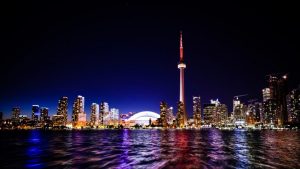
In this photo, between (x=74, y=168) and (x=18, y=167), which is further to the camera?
(x=18, y=167)

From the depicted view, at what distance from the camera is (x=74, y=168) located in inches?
1089

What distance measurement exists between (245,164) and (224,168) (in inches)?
140

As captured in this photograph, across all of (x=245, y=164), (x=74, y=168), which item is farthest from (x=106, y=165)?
(x=245, y=164)

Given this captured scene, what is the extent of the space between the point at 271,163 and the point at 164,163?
10.7 meters

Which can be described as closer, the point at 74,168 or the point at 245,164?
the point at 74,168

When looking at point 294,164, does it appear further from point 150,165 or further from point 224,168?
point 150,165

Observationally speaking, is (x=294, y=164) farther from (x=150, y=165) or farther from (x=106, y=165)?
(x=106, y=165)

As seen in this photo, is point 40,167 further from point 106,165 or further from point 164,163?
point 164,163

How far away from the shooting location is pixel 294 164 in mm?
30188

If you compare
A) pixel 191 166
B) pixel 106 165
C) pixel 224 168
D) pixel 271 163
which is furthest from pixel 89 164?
pixel 271 163

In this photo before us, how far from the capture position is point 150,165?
29.9 m

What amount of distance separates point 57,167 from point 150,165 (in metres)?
8.75

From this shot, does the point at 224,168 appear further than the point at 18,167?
No

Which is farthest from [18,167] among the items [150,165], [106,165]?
[150,165]
